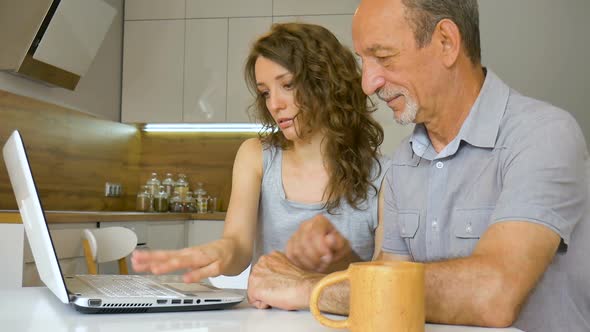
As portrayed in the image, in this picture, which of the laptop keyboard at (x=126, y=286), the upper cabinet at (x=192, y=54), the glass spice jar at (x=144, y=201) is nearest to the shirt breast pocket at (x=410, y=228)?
the laptop keyboard at (x=126, y=286)

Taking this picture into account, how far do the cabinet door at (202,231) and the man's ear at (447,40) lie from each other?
285cm

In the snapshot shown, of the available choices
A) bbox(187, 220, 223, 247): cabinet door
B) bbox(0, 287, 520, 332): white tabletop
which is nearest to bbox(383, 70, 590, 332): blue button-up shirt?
bbox(0, 287, 520, 332): white tabletop

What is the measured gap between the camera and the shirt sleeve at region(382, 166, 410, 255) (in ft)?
4.25

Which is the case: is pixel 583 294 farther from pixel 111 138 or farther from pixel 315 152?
pixel 111 138

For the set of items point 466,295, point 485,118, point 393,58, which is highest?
point 393,58

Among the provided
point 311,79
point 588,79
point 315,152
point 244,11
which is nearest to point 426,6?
point 311,79

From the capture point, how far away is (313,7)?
4020 millimetres

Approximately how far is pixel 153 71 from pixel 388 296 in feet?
12.3

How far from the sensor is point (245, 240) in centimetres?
156

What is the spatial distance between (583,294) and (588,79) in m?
2.52

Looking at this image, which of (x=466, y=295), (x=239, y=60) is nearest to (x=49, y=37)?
(x=239, y=60)

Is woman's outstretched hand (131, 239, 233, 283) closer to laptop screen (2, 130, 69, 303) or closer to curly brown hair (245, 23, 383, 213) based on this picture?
laptop screen (2, 130, 69, 303)

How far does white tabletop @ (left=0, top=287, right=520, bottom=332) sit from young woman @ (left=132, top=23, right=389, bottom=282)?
0.60m

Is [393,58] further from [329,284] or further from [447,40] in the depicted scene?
[329,284]
